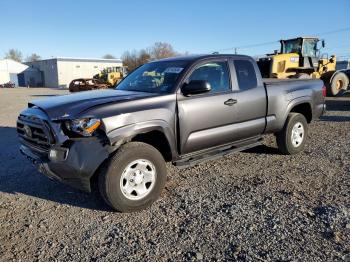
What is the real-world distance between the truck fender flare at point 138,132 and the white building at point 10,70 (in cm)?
7734

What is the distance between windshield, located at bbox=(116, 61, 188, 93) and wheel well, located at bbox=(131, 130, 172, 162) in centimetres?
62

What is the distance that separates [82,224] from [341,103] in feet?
44.0

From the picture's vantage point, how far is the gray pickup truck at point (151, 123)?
396 centimetres

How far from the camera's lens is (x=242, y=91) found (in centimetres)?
550

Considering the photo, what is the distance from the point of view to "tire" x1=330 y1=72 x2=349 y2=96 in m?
16.8

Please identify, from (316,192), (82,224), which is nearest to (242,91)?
(316,192)

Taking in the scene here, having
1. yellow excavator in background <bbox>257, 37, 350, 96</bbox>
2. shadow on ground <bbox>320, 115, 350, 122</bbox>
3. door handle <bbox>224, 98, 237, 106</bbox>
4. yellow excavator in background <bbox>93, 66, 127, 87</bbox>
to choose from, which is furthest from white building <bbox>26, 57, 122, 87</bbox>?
door handle <bbox>224, 98, 237, 106</bbox>

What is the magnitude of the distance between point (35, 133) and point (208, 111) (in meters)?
2.30

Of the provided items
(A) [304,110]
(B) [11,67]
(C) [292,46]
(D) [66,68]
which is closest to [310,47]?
(C) [292,46]

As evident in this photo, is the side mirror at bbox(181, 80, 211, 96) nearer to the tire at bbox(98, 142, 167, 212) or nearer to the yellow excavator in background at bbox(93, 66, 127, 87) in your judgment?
the tire at bbox(98, 142, 167, 212)

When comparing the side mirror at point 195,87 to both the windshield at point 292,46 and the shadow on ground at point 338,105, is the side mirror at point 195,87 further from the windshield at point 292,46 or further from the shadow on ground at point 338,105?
the windshield at point 292,46

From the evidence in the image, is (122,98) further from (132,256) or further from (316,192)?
(316,192)

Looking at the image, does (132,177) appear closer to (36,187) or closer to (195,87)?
(195,87)

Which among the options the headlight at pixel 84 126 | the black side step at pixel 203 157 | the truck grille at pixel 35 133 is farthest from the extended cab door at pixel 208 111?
the truck grille at pixel 35 133
